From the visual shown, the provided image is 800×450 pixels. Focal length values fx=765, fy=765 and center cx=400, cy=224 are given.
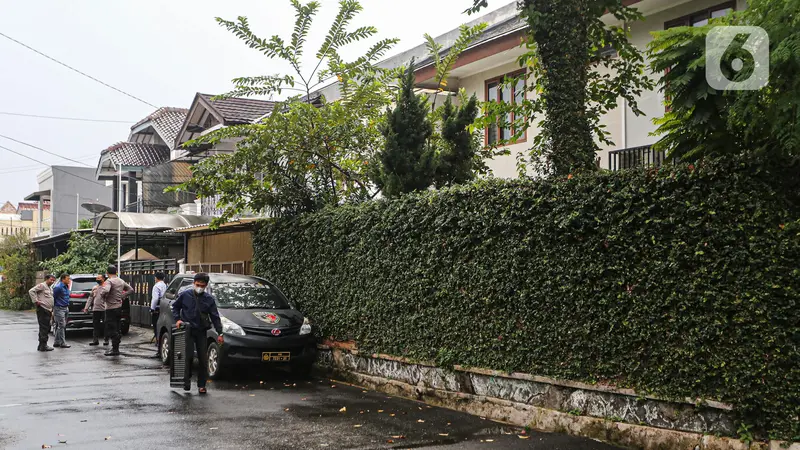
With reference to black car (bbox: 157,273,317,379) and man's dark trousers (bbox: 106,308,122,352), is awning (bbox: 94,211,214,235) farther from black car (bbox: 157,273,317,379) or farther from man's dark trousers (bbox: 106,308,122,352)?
black car (bbox: 157,273,317,379)

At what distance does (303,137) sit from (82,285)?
36.5 feet

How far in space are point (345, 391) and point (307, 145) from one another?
6355 mm

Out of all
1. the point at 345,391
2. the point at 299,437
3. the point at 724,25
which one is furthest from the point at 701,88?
the point at 345,391

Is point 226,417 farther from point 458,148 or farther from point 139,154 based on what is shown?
point 139,154

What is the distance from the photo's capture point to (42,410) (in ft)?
35.4

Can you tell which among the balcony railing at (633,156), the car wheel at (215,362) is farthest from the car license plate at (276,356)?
the balcony railing at (633,156)

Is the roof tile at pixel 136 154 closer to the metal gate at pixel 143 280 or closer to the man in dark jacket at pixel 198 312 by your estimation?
the metal gate at pixel 143 280

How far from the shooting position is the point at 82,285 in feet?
78.6

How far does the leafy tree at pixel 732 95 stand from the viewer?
671 centimetres

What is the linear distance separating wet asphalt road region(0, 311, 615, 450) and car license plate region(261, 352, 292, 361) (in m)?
0.45

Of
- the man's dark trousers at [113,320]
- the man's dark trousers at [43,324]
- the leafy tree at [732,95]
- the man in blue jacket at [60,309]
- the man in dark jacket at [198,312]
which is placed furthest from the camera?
the man in blue jacket at [60,309]

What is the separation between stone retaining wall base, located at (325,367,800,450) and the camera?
25.6 feet

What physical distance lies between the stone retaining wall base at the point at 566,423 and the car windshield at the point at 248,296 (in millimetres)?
3253
